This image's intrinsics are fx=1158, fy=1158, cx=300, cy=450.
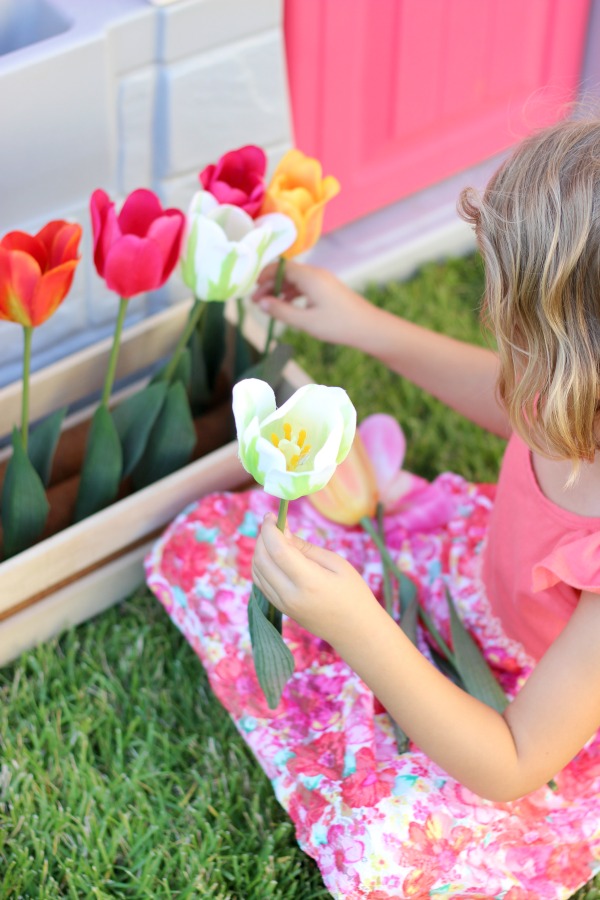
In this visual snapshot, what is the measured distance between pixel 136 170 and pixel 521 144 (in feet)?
1.89

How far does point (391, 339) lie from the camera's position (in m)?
1.28

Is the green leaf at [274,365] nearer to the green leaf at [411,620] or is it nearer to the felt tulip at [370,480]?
the felt tulip at [370,480]

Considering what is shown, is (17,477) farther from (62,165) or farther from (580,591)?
(580,591)

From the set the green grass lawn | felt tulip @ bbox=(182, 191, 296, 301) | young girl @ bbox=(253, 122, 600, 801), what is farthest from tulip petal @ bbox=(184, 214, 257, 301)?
the green grass lawn

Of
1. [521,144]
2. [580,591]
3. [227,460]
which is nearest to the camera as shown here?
[521,144]

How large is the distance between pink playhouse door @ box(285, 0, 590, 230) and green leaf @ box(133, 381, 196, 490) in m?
0.53

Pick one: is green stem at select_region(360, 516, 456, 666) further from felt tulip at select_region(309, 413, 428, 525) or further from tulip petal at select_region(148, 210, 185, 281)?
tulip petal at select_region(148, 210, 185, 281)

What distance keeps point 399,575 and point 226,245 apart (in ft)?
1.30

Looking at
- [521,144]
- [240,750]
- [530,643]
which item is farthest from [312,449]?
[240,750]

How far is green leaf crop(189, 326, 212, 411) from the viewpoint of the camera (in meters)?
1.32

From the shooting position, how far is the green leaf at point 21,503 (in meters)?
1.16

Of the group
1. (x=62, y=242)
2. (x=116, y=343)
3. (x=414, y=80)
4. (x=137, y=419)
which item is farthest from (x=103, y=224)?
(x=414, y=80)

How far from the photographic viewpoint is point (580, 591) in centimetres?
103

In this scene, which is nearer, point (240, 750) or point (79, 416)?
point (240, 750)
